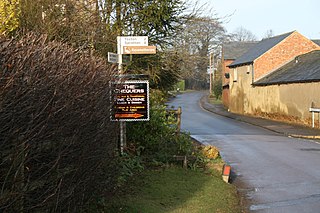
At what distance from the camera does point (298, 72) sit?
113 ft

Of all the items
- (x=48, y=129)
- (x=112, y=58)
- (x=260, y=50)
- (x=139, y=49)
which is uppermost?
(x=260, y=50)

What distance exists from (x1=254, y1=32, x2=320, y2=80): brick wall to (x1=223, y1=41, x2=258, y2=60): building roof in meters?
19.8

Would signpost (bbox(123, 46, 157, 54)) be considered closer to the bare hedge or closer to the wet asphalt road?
the bare hedge

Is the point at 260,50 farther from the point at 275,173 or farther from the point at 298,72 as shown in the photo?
the point at 275,173

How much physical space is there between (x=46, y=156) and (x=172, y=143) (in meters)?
7.16

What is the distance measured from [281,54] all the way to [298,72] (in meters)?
6.49

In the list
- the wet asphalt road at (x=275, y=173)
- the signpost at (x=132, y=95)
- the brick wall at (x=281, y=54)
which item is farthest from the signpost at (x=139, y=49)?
the brick wall at (x=281, y=54)

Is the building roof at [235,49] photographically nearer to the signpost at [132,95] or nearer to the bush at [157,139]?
the bush at [157,139]

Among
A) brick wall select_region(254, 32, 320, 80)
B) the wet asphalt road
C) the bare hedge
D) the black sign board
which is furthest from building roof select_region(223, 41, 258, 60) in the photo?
the bare hedge

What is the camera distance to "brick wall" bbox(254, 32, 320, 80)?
40.5m

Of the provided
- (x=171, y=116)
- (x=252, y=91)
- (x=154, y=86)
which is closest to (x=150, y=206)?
(x=171, y=116)

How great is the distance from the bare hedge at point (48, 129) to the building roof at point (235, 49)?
5611 centimetres

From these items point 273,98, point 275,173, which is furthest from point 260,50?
point 275,173

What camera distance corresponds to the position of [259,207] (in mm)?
8836
